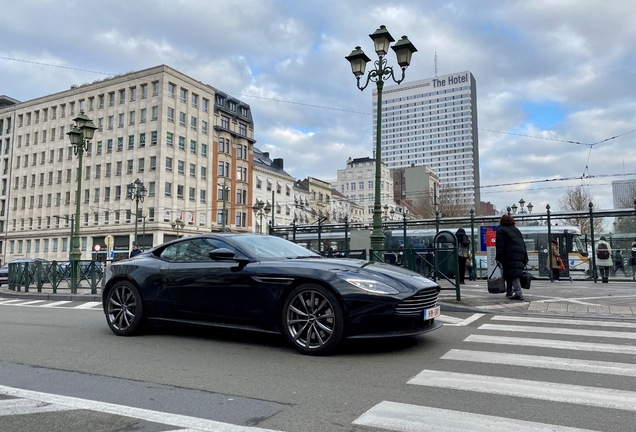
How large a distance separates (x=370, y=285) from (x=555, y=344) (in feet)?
8.44

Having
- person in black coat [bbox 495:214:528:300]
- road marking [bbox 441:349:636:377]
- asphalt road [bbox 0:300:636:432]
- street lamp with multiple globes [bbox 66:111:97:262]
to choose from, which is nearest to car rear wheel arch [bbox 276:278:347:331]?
asphalt road [bbox 0:300:636:432]

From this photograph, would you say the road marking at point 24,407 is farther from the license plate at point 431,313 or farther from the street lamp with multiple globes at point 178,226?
the street lamp with multiple globes at point 178,226

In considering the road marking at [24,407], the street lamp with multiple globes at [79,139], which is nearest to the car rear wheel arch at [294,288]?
the road marking at [24,407]

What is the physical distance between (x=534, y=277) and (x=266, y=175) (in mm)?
55628

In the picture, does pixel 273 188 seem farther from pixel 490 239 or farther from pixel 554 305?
pixel 554 305

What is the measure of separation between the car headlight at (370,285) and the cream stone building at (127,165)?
49018mm

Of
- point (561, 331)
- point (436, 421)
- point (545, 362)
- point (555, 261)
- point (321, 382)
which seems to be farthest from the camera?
point (555, 261)

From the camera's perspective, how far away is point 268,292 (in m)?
5.73

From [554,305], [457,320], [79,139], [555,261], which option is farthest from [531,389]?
[79,139]

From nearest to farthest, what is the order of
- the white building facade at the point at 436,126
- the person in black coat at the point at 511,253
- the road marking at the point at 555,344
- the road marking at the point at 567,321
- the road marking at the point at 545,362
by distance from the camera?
the road marking at the point at 545,362 → the road marking at the point at 555,344 → the road marking at the point at 567,321 → the person in black coat at the point at 511,253 → the white building facade at the point at 436,126

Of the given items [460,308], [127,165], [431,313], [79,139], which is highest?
[127,165]

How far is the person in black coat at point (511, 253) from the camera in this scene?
10.0 metres

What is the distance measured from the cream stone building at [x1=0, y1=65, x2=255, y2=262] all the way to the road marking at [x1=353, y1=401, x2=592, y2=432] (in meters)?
50.8

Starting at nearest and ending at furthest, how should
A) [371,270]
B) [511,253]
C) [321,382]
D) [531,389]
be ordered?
[531,389] → [321,382] → [371,270] → [511,253]
